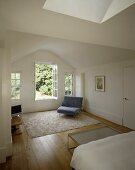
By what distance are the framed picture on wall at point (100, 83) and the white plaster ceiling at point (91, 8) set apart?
3029 millimetres

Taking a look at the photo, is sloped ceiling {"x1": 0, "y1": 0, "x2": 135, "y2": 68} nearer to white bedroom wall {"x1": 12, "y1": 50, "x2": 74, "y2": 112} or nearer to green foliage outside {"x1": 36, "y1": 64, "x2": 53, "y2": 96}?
white bedroom wall {"x1": 12, "y1": 50, "x2": 74, "y2": 112}

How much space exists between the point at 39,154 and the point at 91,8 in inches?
111

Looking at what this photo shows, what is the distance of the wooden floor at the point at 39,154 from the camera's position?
82.1 inches

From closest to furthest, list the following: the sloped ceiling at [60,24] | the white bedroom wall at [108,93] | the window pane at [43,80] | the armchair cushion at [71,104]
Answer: the sloped ceiling at [60,24]
the white bedroom wall at [108,93]
the armchair cushion at [71,104]
the window pane at [43,80]

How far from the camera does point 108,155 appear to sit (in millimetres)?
1459

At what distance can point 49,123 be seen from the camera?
4.07m

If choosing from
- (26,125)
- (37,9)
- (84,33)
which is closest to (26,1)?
(37,9)

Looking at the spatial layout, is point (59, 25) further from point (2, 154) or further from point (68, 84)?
point (68, 84)

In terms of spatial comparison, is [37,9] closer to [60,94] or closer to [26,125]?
[26,125]

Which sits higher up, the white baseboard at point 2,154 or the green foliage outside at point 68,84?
the green foliage outside at point 68,84

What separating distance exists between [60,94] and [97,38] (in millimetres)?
4086

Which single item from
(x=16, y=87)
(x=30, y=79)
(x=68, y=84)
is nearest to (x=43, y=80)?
(x=68, y=84)

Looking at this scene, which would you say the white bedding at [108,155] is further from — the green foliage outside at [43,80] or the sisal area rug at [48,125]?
the green foliage outside at [43,80]

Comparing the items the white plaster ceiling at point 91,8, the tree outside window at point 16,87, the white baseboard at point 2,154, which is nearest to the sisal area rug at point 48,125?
the white baseboard at point 2,154
